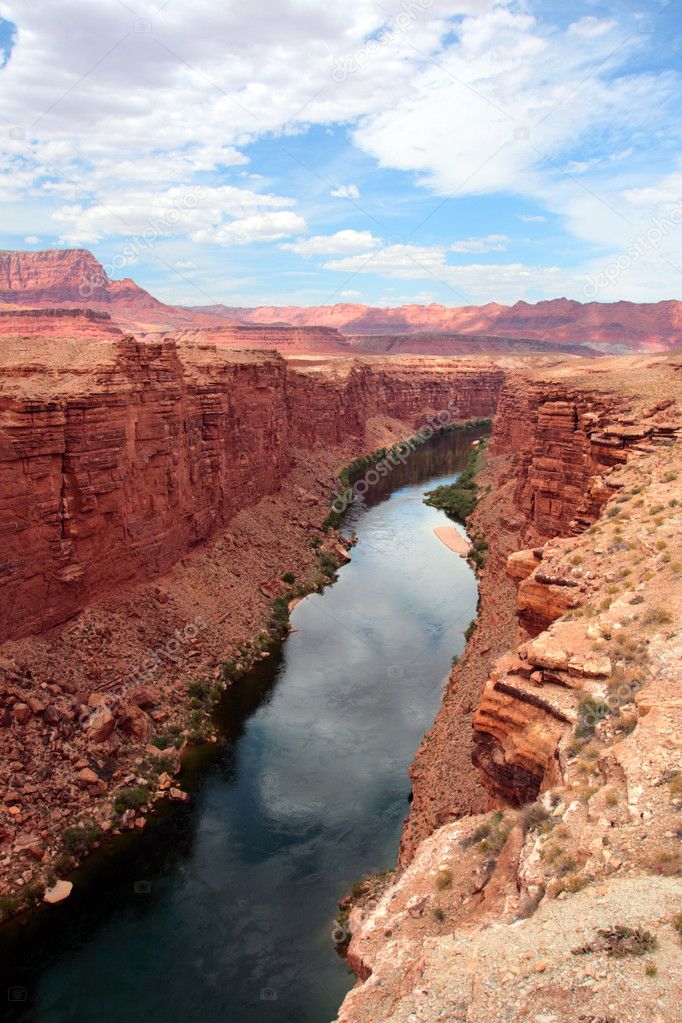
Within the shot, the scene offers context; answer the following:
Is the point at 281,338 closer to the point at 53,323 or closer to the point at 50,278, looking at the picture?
the point at 50,278

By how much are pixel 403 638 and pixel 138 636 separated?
34.6ft

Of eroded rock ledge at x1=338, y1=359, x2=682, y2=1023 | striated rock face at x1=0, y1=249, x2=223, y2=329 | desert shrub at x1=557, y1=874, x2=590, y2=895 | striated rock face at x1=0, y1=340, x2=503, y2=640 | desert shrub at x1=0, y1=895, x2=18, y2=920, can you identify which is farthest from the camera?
striated rock face at x1=0, y1=249, x2=223, y2=329

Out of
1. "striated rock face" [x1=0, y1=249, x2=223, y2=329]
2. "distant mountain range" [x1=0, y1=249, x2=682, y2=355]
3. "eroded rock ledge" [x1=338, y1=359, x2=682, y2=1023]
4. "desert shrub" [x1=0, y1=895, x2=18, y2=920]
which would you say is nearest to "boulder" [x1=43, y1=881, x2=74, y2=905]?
"desert shrub" [x1=0, y1=895, x2=18, y2=920]

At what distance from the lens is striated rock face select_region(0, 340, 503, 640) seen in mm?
20250

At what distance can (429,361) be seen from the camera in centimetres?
10106

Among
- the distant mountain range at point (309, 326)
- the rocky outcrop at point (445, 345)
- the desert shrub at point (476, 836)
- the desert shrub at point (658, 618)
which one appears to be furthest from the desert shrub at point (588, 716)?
the rocky outcrop at point (445, 345)

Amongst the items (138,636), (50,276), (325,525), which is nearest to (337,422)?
(325,525)

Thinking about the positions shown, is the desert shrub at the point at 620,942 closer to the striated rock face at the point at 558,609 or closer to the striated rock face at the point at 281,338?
the striated rock face at the point at 558,609

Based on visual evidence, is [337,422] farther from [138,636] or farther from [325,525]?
[138,636]

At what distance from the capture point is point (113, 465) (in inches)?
923

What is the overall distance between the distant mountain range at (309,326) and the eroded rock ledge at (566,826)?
71.6 meters

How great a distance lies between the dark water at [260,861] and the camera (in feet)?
47.6

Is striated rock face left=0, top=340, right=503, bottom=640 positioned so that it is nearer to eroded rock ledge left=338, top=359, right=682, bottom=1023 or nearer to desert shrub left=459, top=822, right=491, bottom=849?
eroded rock ledge left=338, top=359, right=682, bottom=1023

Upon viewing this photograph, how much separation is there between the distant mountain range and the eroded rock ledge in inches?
2820
